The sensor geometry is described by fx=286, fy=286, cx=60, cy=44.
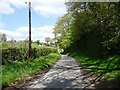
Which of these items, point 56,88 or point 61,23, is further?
point 61,23

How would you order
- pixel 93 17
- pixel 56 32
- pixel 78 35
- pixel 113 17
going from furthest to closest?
pixel 56 32, pixel 78 35, pixel 93 17, pixel 113 17

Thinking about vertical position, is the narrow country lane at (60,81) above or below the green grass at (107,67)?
below

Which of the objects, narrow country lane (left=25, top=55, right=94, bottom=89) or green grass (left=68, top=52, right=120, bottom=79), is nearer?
narrow country lane (left=25, top=55, right=94, bottom=89)

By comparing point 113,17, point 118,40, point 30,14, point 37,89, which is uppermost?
point 30,14

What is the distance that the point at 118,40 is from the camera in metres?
15.6

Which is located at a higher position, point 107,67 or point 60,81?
point 107,67

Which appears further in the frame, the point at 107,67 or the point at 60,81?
the point at 107,67

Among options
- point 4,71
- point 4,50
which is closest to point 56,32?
point 4,50

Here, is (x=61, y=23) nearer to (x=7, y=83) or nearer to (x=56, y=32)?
(x=56, y=32)

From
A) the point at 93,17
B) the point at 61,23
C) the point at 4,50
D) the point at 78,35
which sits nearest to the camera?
the point at 93,17

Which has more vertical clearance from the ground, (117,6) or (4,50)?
(117,6)

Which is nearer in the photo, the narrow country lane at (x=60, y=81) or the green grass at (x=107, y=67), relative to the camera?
the narrow country lane at (x=60, y=81)

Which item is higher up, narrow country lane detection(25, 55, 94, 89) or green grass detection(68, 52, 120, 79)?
green grass detection(68, 52, 120, 79)

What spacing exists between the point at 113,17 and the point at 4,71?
26.3ft
